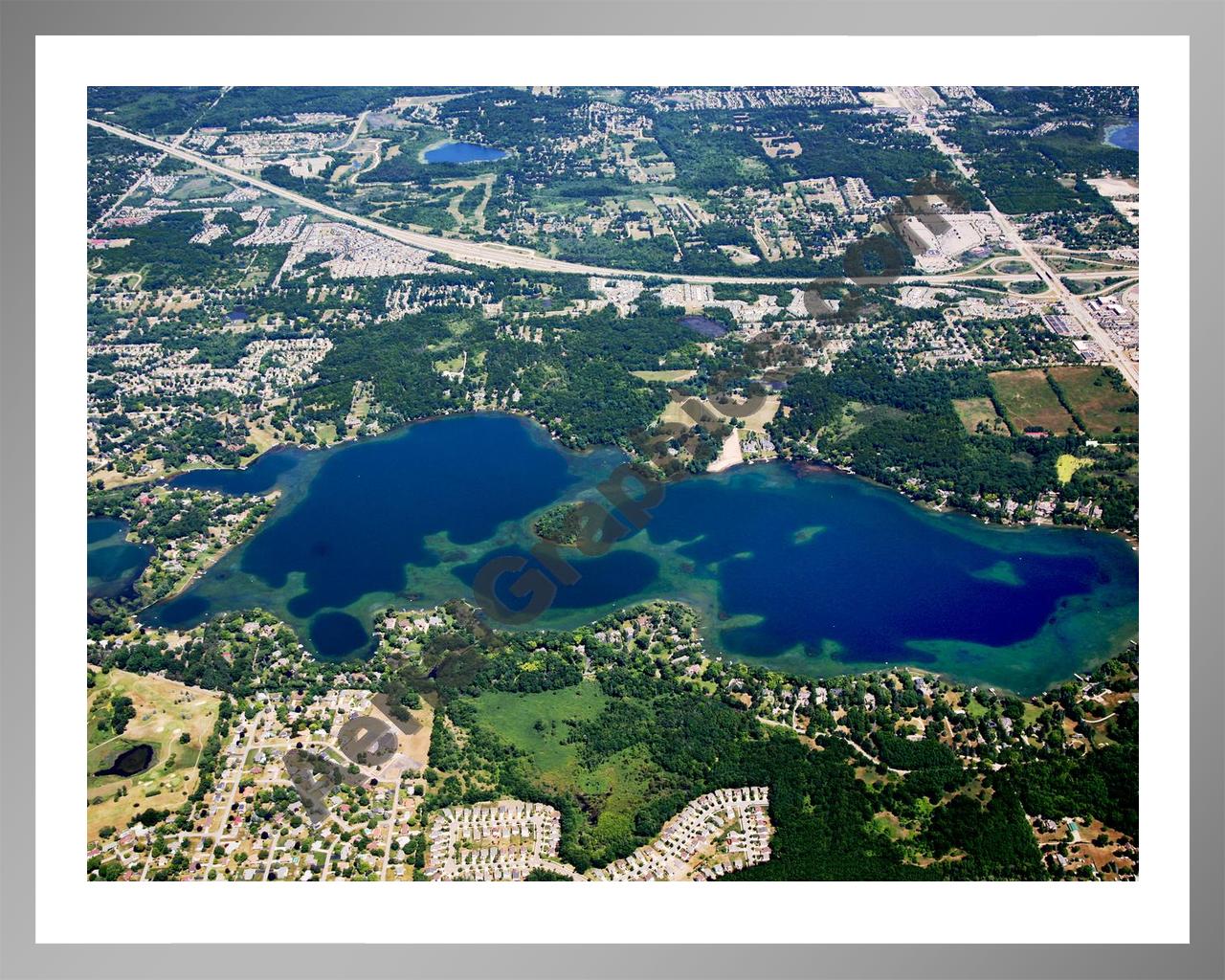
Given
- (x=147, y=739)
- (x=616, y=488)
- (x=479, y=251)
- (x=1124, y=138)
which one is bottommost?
(x=147, y=739)

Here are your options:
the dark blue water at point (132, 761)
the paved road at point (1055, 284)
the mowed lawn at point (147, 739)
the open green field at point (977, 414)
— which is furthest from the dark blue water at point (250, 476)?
the paved road at point (1055, 284)

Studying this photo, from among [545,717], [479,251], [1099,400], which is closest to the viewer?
[545,717]

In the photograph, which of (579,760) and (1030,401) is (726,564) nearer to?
(579,760)

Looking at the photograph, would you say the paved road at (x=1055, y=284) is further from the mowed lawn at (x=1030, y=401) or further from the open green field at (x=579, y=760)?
the open green field at (x=579, y=760)

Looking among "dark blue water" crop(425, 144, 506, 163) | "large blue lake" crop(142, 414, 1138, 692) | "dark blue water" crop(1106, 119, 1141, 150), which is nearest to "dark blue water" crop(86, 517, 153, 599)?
"large blue lake" crop(142, 414, 1138, 692)

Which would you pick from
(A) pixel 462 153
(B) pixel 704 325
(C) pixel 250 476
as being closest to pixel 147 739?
(C) pixel 250 476

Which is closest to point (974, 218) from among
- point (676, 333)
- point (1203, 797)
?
point (676, 333)
